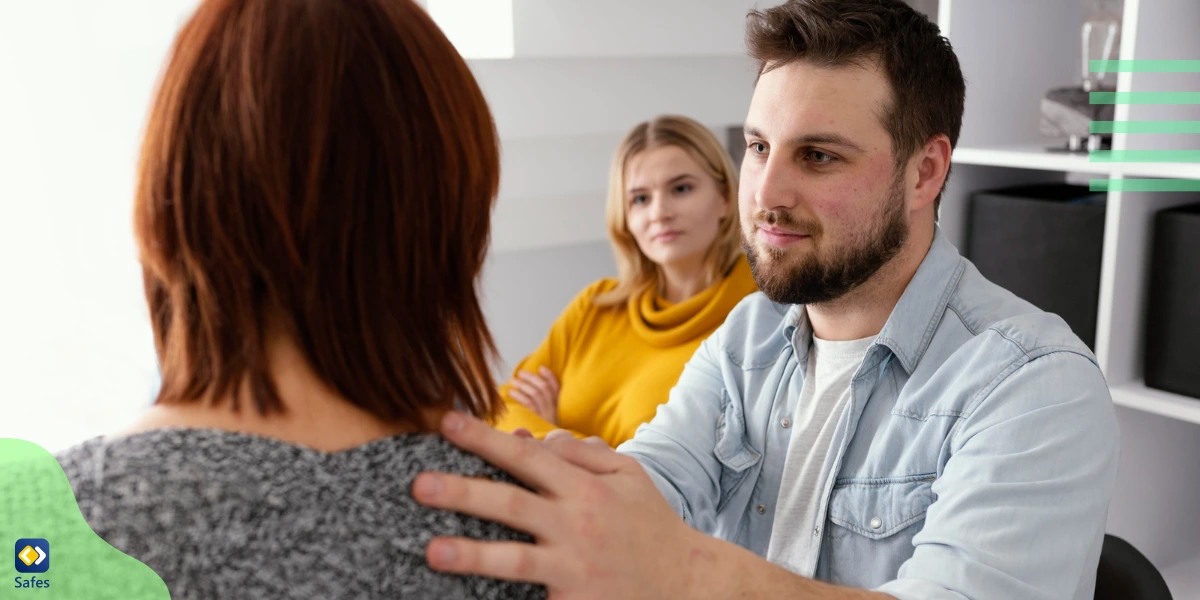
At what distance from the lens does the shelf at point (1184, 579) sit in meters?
1.81

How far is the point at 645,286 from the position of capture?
2.48m

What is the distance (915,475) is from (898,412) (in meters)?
0.08

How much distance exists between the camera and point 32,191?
182cm

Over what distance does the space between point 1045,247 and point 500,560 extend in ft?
4.76

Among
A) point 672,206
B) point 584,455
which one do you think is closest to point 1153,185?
point 672,206

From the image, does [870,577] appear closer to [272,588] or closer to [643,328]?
[272,588]

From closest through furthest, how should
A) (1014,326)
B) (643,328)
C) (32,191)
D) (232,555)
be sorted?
1. (232,555)
2. (1014,326)
3. (32,191)
4. (643,328)

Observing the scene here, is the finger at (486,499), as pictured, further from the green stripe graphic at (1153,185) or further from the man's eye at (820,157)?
the green stripe graphic at (1153,185)

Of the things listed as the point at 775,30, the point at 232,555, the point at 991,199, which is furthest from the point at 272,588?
the point at 991,199

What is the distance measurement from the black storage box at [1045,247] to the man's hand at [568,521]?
1.17 m

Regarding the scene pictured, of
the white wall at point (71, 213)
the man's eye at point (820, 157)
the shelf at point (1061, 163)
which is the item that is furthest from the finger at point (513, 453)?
the white wall at point (71, 213)

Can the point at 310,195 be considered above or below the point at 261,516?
above

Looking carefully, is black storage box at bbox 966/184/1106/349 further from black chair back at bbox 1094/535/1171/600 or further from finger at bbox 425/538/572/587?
finger at bbox 425/538/572/587

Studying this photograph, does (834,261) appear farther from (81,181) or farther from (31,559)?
(81,181)
